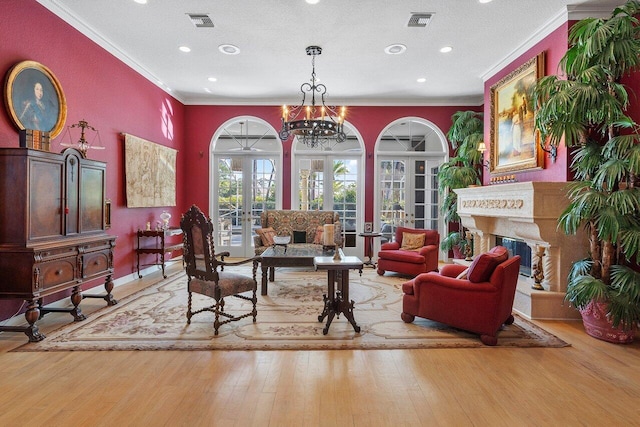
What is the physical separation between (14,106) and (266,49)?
120 inches

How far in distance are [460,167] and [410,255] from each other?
6.93 ft

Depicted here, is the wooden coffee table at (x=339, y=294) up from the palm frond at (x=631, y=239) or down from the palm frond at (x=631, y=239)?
down

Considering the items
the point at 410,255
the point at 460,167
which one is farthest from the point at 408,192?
the point at 410,255

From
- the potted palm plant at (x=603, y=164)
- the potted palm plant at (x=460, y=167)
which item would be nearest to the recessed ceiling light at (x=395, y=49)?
the potted palm plant at (x=603, y=164)

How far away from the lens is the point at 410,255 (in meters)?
5.91

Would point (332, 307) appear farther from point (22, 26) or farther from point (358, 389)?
point (22, 26)

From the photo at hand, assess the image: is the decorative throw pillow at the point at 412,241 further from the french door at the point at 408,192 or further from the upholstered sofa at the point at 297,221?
the french door at the point at 408,192

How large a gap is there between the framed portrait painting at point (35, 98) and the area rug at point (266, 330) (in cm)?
213

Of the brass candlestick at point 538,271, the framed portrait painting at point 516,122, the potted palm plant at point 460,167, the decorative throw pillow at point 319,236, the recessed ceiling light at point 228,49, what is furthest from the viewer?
the decorative throw pillow at point 319,236

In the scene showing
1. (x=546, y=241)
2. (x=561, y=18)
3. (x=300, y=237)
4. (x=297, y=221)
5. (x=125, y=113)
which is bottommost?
(x=300, y=237)

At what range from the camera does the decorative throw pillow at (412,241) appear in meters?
6.16

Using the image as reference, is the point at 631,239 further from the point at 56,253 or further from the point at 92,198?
the point at 92,198

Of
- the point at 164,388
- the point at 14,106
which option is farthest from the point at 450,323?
the point at 14,106

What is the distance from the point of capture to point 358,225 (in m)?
7.99
